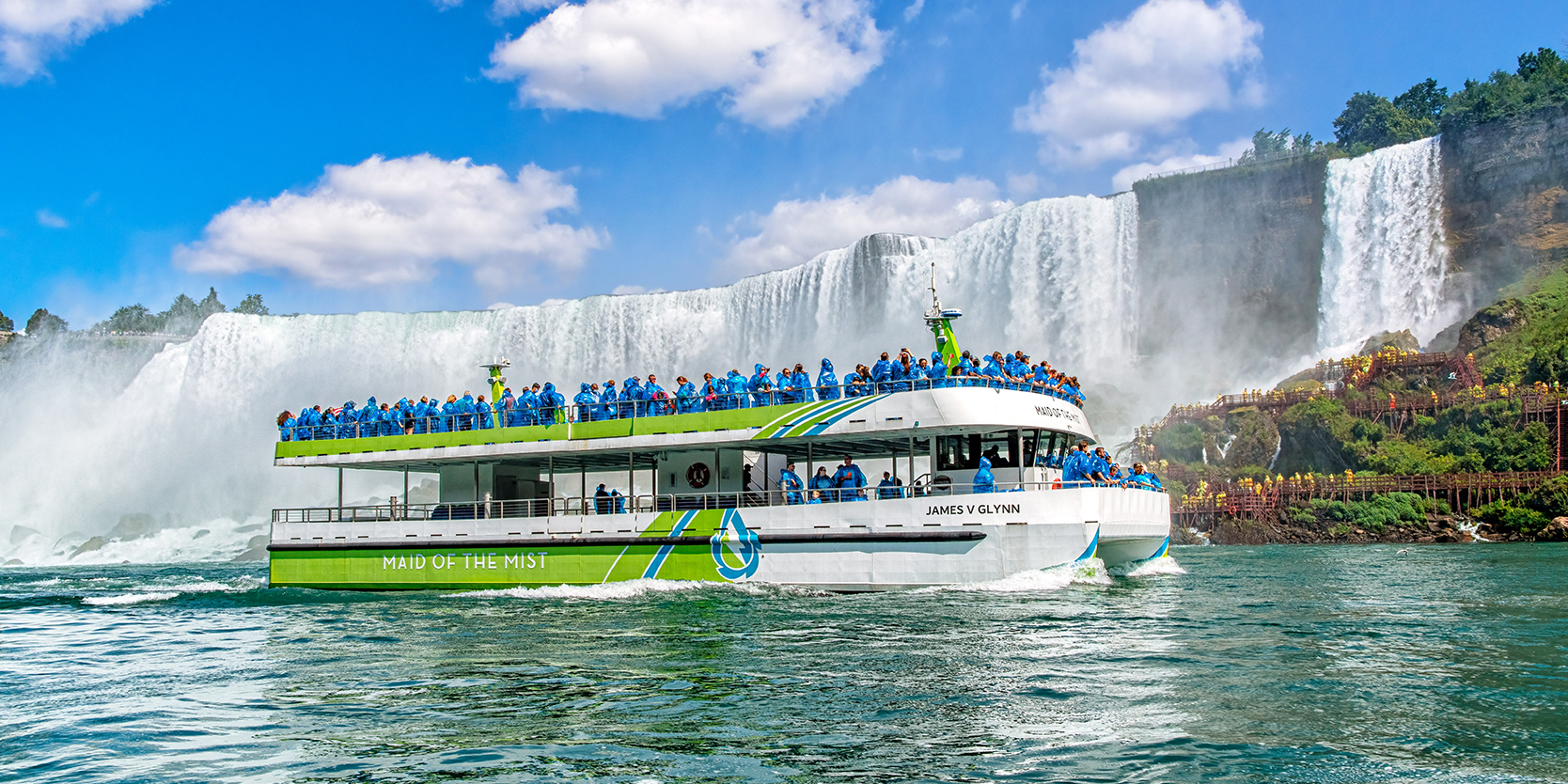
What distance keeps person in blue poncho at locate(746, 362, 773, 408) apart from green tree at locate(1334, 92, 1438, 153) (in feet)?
238

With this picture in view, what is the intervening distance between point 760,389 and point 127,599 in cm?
1629

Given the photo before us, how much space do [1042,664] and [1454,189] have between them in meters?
72.2

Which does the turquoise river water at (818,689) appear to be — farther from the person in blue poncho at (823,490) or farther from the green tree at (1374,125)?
the green tree at (1374,125)

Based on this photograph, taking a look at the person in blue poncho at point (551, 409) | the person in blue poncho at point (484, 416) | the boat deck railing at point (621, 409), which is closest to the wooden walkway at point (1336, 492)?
the boat deck railing at point (621, 409)

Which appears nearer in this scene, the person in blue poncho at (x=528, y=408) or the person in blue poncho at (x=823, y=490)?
the person in blue poncho at (x=823, y=490)

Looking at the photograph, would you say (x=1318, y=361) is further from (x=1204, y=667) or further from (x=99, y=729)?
(x=99, y=729)

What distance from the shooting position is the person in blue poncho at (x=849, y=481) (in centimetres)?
2192

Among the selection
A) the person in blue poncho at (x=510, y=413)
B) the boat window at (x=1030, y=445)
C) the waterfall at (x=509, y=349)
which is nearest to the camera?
the boat window at (x=1030, y=445)

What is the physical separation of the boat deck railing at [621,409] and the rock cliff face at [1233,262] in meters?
57.5

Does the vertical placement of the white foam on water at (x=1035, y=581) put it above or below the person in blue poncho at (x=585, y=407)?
below

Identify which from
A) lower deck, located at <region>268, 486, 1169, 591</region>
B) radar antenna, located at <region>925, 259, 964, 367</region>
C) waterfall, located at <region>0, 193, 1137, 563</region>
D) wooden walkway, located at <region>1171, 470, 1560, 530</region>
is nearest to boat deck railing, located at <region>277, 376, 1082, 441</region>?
lower deck, located at <region>268, 486, 1169, 591</region>

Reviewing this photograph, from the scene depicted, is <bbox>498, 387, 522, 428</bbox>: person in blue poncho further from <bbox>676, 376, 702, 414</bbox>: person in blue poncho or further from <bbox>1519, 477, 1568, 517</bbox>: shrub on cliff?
<bbox>1519, 477, 1568, 517</bbox>: shrub on cliff

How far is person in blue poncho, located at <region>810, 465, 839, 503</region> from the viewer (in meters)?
22.0

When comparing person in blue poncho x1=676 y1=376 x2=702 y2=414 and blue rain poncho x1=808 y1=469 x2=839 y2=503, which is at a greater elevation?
person in blue poncho x1=676 y1=376 x2=702 y2=414
